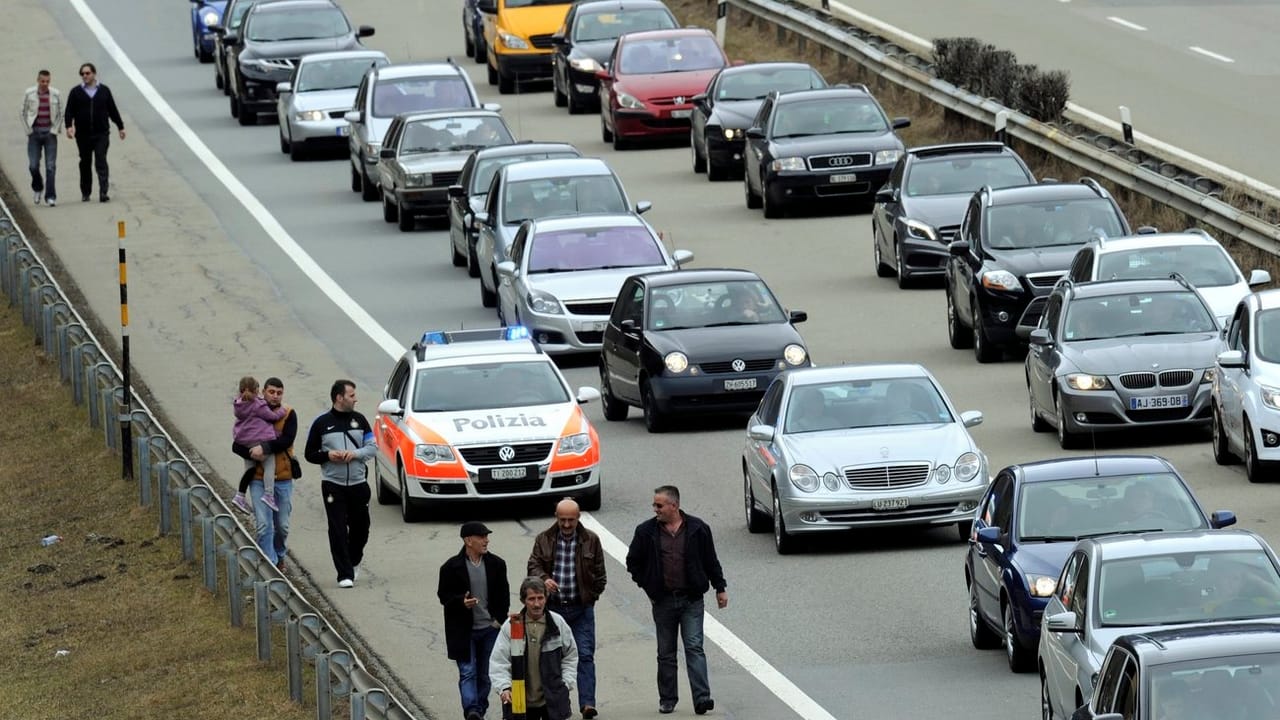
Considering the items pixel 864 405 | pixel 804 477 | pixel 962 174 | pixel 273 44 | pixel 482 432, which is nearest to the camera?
pixel 804 477

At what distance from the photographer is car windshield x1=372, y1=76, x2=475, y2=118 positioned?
43.3 metres

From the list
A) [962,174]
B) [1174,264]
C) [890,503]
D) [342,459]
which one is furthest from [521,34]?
[342,459]

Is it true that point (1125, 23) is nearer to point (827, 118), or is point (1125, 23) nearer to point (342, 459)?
point (827, 118)

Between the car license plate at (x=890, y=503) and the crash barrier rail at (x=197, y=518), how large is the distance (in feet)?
15.6

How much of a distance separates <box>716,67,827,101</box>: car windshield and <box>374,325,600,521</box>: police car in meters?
17.1

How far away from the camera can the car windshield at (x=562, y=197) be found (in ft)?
116

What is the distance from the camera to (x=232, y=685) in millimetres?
19828

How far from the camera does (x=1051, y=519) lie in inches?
725

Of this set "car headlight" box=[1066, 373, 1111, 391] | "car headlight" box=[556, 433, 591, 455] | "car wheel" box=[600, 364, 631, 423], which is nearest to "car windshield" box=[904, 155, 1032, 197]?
"car wheel" box=[600, 364, 631, 423]

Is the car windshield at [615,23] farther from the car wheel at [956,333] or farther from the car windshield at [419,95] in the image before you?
the car wheel at [956,333]

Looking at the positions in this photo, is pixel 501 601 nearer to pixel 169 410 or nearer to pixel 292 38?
pixel 169 410

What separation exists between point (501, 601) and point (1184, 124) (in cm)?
2522

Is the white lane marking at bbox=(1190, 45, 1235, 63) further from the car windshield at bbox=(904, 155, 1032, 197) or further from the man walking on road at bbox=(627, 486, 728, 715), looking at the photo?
the man walking on road at bbox=(627, 486, 728, 715)

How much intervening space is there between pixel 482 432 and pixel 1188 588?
33.0 feet
